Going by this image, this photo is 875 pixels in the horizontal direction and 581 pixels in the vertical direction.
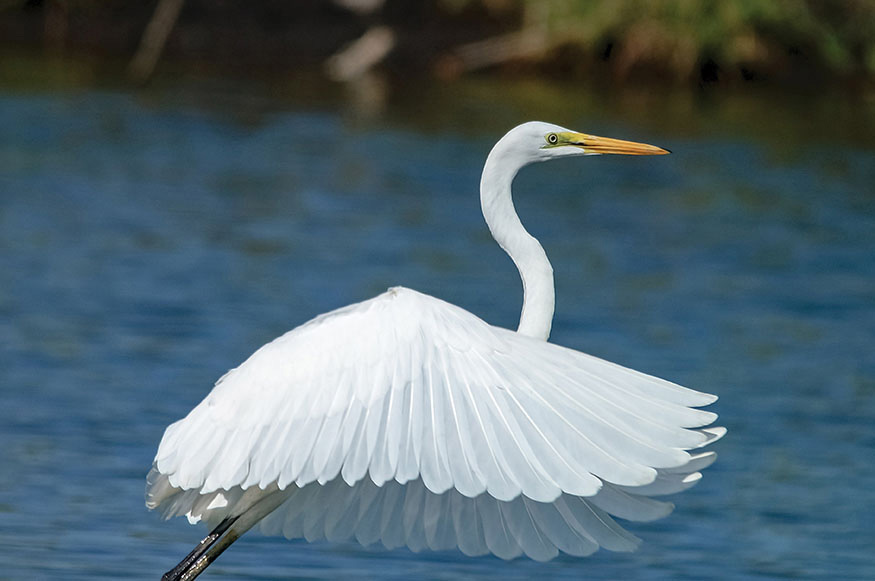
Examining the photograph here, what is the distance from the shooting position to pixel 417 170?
1752 cm

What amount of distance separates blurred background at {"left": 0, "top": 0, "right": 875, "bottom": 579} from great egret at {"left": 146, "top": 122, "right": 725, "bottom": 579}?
68.2 inches

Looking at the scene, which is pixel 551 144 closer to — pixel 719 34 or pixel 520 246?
pixel 520 246

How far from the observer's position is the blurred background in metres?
7.75

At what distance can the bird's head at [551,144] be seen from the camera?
5742 mm

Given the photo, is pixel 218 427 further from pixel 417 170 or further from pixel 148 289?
pixel 417 170

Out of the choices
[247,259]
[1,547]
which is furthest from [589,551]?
[247,259]

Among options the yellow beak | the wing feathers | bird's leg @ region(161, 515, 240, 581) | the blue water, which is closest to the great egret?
the wing feathers

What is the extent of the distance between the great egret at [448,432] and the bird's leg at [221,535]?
3cm

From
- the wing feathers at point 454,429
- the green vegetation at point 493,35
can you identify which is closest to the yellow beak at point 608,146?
the wing feathers at point 454,429

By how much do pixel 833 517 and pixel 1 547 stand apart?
4.05m

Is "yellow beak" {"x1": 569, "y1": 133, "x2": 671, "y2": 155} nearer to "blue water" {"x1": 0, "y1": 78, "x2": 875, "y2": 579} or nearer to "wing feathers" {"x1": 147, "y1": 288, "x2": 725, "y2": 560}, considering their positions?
"wing feathers" {"x1": 147, "y1": 288, "x2": 725, "y2": 560}

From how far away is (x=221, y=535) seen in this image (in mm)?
5820

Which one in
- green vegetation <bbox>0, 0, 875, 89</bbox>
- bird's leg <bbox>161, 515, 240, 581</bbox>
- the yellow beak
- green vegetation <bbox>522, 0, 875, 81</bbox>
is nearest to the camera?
bird's leg <bbox>161, 515, 240, 581</bbox>

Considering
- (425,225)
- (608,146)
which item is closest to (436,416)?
(608,146)
